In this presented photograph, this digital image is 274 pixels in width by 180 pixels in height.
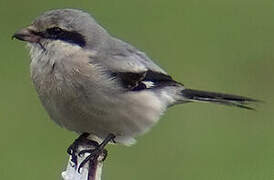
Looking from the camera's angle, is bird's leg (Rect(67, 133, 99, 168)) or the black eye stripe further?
the black eye stripe

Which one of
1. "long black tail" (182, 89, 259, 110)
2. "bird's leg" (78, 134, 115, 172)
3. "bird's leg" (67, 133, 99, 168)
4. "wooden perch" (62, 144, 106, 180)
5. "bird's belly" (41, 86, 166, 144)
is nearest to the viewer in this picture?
"wooden perch" (62, 144, 106, 180)

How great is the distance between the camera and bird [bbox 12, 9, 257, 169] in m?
5.37

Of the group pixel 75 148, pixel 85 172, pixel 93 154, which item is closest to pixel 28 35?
pixel 75 148

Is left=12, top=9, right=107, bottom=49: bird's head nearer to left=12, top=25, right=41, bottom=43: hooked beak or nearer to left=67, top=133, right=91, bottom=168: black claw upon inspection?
left=12, top=25, right=41, bottom=43: hooked beak

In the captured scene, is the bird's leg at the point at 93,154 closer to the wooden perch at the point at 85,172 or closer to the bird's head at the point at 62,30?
the wooden perch at the point at 85,172

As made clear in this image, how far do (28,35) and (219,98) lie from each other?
1391 mm

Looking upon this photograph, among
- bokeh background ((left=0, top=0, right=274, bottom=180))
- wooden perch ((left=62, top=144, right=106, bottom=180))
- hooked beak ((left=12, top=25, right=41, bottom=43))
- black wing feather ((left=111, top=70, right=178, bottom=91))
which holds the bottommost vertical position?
wooden perch ((left=62, top=144, right=106, bottom=180))

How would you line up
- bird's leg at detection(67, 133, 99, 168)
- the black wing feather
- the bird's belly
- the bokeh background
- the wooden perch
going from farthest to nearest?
the bokeh background < the black wing feather < the bird's belly < bird's leg at detection(67, 133, 99, 168) < the wooden perch

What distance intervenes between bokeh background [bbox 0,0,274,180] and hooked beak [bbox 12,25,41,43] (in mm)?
2640

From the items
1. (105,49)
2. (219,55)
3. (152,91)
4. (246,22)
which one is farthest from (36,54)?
(246,22)

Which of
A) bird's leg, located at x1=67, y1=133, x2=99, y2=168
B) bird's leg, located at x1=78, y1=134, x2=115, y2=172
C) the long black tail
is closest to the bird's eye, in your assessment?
bird's leg, located at x1=67, y1=133, x2=99, y2=168

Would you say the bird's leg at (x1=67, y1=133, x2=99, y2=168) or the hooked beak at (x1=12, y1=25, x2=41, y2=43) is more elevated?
the hooked beak at (x1=12, y1=25, x2=41, y2=43)

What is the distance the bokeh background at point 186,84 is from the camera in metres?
8.05

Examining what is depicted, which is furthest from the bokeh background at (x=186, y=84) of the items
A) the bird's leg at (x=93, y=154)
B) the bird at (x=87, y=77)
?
the bird's leg at (x=93, y=154)
